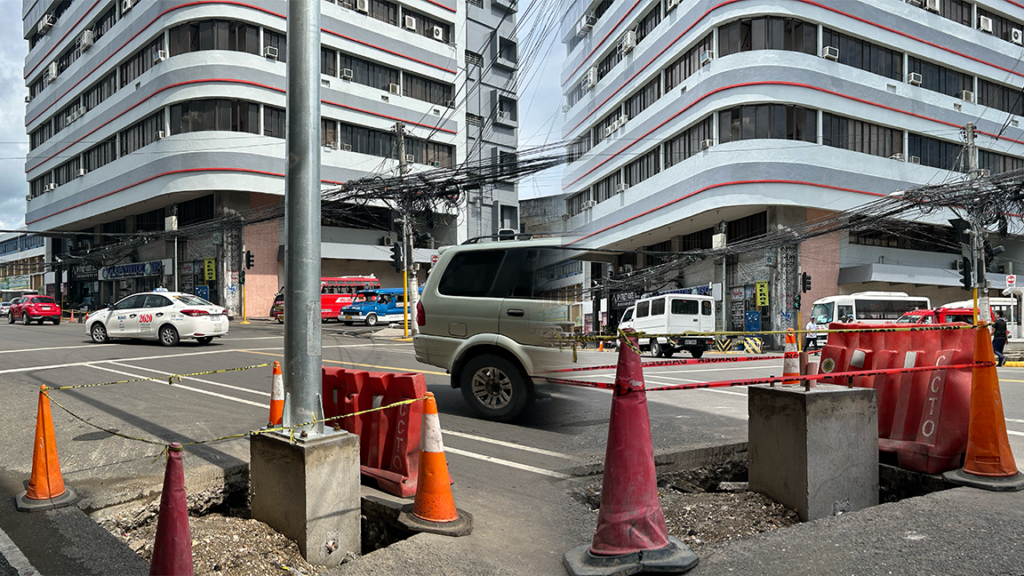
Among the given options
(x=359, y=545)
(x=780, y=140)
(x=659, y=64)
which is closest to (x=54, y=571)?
(x=359, y=545)

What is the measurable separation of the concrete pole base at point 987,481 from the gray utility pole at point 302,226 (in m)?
3.95

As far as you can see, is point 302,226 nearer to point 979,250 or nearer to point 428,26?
point 979,250

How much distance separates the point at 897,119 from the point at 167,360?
29935mm

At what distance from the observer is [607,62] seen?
12.2 feet

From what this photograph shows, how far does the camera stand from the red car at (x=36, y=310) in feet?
99.3

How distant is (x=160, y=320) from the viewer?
1633 cm

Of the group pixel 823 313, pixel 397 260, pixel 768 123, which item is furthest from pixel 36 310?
pixel 823 313

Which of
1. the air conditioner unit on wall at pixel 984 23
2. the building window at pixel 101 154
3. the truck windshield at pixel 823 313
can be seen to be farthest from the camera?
the building window at pixel 101 154

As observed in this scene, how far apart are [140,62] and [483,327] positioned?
38.2 meters

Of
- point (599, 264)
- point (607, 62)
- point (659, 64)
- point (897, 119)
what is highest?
point (897, 119)

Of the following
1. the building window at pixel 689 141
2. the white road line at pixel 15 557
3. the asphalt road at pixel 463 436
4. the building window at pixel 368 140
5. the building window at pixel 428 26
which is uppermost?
the building window at pixel 428 26

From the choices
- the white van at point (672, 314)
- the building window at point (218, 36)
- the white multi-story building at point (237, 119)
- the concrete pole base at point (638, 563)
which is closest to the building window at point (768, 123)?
the white van at point (672, 314)

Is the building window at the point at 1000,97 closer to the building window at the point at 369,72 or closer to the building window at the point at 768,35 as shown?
the building window at the point at 768,35

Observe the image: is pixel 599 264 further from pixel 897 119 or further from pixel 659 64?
pixel 897 119
